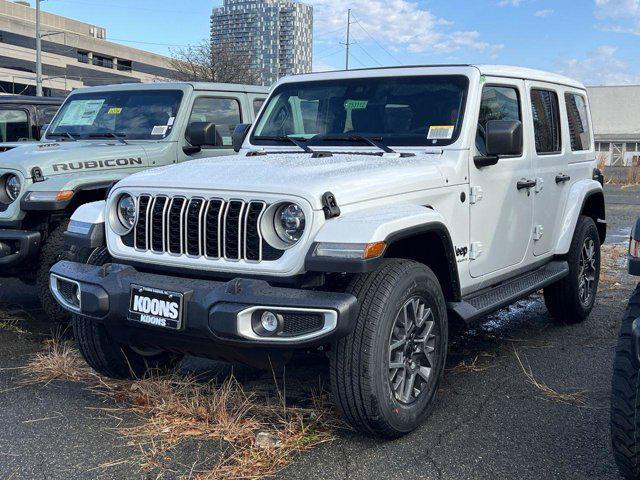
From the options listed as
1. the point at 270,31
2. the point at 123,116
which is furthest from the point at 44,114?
the point at 270,31

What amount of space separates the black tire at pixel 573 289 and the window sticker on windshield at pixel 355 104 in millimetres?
2166

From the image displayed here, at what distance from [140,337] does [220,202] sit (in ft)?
2.69

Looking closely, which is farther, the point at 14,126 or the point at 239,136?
the point at 14,126

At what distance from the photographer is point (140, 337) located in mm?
3789

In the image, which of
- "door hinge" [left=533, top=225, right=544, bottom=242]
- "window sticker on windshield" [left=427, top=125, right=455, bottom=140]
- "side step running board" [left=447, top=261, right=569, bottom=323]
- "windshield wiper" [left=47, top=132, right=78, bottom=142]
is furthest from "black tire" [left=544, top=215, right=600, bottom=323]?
"windshield wiper" [left=47, top=132, right=78, bottom=142]

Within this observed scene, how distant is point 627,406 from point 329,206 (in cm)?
151

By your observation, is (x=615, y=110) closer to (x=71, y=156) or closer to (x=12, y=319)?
(x=71, y=156)

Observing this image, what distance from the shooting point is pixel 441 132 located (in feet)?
15.0

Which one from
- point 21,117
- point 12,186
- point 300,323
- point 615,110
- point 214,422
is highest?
point 615,110

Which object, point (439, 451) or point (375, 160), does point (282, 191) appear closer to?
point (375, 160)

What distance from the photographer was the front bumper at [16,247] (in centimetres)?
538

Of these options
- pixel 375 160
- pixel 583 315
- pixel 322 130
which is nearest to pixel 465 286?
pixel 375 160

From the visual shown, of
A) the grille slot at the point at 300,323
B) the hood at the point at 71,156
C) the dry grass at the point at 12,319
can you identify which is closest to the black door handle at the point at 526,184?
the grille slot at the point at 300,323

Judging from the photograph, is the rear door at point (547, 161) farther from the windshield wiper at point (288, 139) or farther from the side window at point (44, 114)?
the side window at point (44, 114)
